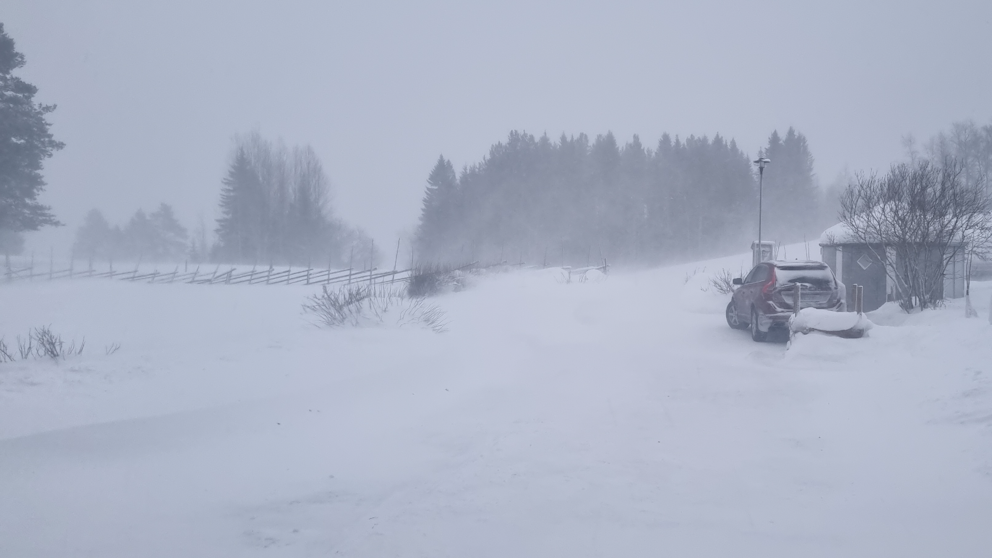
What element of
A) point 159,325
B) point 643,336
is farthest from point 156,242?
point 643,336

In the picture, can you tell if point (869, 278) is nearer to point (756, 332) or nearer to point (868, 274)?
point (868, 274)

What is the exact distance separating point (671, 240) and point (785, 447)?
2326 inches

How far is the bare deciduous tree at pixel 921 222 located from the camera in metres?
14.9

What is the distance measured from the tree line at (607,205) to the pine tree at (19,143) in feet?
155

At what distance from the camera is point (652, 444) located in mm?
6637

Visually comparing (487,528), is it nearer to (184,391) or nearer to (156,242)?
(184,391)

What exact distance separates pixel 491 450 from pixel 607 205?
58661mm

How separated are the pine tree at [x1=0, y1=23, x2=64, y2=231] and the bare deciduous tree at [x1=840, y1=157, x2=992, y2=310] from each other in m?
18.4

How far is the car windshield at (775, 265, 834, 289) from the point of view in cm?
1358

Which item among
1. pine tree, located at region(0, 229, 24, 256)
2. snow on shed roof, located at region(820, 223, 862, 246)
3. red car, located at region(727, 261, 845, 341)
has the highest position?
snow on shed roof, located at region(820, 223, 862, 246)

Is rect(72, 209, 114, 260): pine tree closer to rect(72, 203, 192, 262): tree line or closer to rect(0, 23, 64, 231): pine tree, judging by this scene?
rect(72, 203, 192, 262): tree line

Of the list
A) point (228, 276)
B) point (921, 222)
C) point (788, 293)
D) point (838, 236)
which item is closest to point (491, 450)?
point (788, 293)

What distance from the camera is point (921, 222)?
14.9m

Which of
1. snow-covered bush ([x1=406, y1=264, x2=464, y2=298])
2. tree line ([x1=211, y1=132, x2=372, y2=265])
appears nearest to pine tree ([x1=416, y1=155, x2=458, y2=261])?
tree line ([x1=211, y1=132, x2=372, y2=265])
